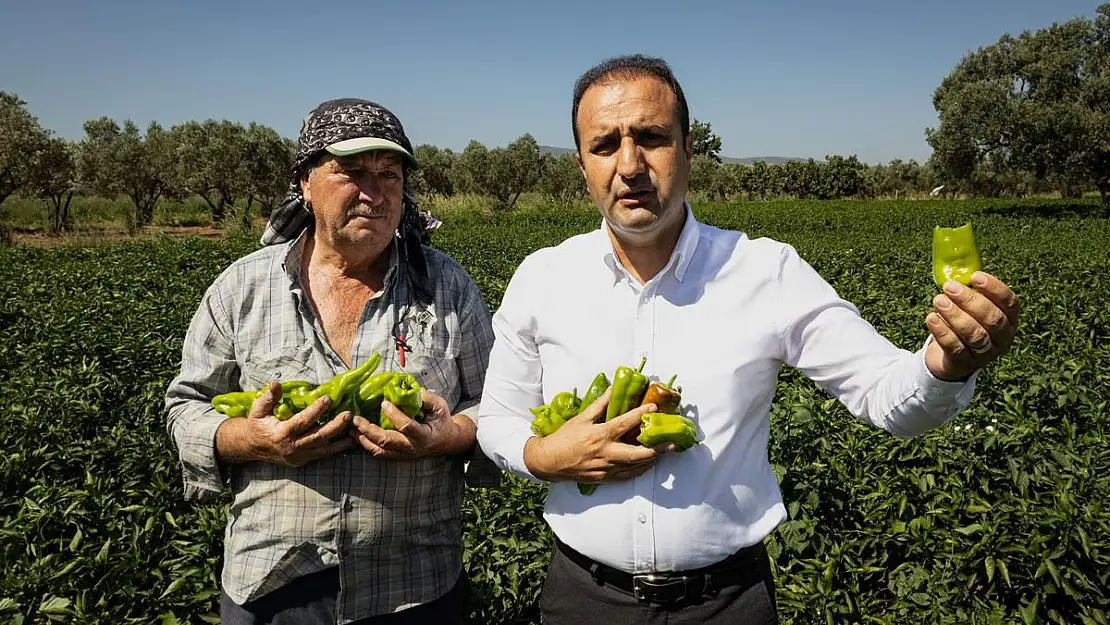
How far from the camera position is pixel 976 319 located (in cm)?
149

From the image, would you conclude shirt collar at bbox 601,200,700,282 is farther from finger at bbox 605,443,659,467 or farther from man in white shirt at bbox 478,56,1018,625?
finger at bbox 605,443,659,467

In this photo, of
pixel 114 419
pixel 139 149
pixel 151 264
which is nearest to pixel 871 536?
pixel 114 419

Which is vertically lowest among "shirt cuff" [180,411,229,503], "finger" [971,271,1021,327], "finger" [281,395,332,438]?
"shirt cuff" [180,411,229,503]

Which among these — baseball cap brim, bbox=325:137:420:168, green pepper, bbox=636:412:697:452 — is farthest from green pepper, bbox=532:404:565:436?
baseball cap brim, bbox=325:137:420:168

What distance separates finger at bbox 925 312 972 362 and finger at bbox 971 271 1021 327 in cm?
9

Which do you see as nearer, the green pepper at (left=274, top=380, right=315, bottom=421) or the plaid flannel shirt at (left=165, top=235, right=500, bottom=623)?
the green pepper at (left=274, top=380, right=315, bottom=421)

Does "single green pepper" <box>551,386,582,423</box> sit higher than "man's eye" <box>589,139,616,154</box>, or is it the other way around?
"man's eye" <box>589,139,616,154</box>

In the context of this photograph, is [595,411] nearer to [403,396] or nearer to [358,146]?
[403,396]

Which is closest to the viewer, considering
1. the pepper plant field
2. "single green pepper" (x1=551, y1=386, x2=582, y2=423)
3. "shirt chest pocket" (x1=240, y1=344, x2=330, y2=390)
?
"single green pepper" (x1=551, y1=386, x2=582, y2=423)

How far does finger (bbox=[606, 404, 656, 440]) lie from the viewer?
1.78 meters

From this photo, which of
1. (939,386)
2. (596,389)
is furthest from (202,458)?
(939,386)

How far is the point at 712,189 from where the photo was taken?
205 feet

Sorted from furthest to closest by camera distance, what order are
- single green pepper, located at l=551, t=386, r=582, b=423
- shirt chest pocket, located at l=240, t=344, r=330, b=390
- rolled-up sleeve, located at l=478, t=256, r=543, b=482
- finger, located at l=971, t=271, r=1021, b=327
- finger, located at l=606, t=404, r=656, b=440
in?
shirt chest pocket, located at l=240, t=344, r=330, b=390 → rolled-up sleeve, located at l=478, t=256, r=543, b=482 → single green pepper, located at l=551, t=386, r=582, b=423 → finger, located at l=606, t=404, r=656, b=440 → finger, located at l=971, t=271, r=1021, b=327

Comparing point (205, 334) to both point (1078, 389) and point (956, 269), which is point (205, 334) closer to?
point (956, 269)
